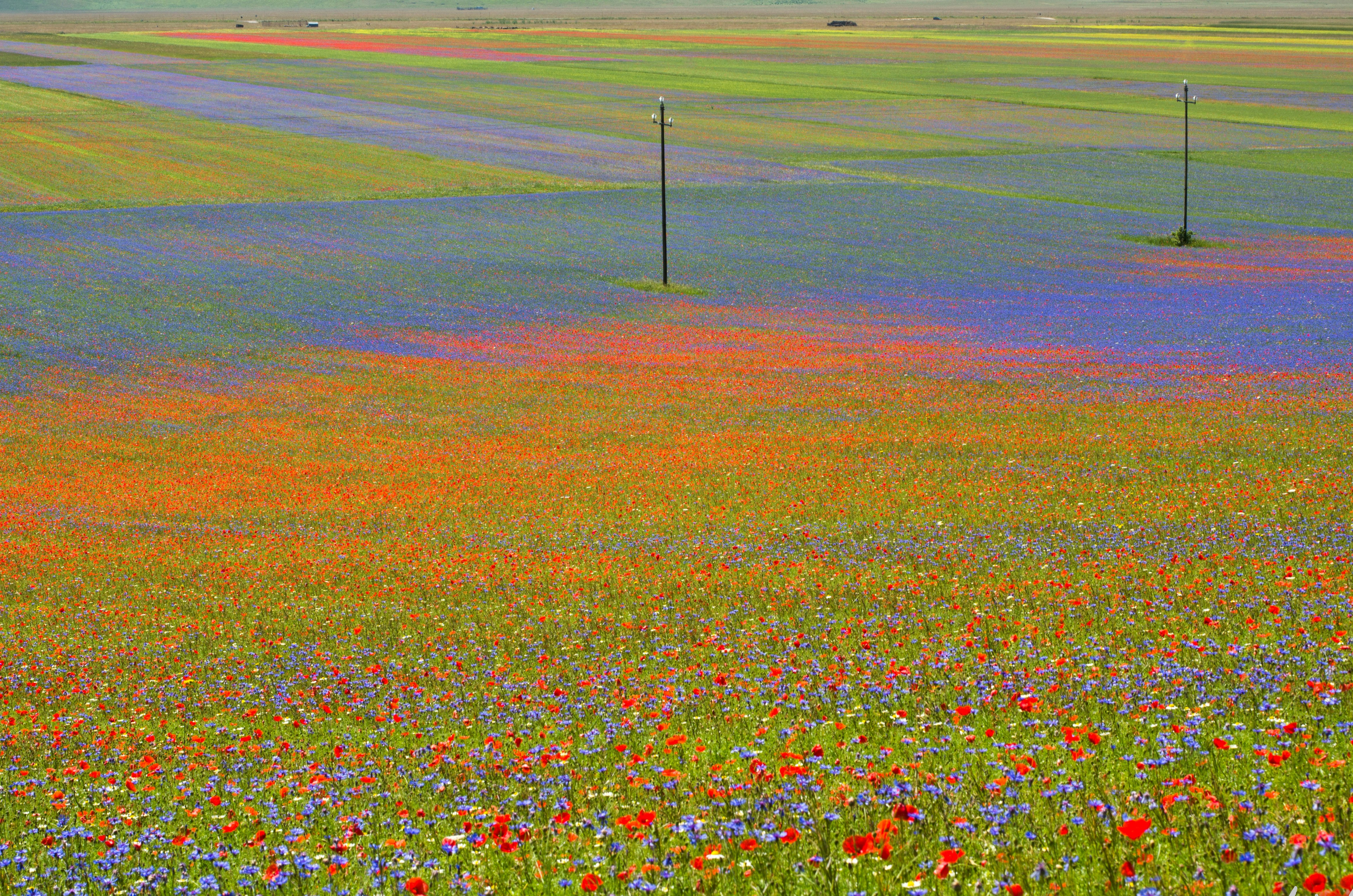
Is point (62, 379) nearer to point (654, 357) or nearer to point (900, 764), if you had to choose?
point (654, 357)

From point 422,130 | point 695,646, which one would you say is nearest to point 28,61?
point 422,130

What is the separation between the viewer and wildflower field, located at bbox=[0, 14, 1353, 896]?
7.02 metres

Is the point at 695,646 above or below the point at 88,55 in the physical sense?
below

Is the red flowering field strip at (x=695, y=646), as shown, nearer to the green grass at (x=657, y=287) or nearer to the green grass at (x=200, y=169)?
the green grass at (x=657, y=287)

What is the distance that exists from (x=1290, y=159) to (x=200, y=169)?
68.0 meters

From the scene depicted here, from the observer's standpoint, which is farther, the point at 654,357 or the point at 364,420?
the point at 654,357

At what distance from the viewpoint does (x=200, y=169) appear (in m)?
78.8

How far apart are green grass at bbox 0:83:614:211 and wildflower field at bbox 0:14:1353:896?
936mm

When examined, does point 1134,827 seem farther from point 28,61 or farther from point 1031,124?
point 28,61

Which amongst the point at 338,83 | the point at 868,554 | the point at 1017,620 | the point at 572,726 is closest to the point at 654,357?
the point at 868,554

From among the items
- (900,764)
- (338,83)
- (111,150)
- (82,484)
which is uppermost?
(338,83)

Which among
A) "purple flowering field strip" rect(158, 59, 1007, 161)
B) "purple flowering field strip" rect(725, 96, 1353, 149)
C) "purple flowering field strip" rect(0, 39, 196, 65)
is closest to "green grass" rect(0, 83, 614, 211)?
"purple flowering field strip" rect(158, 59, 1007, 161)

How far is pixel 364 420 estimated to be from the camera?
110 feet

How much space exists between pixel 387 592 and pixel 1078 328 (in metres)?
32.9
